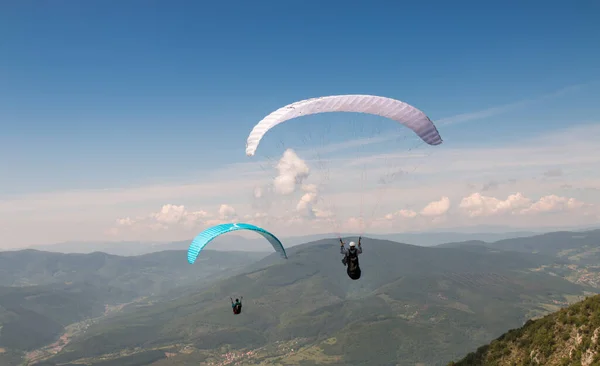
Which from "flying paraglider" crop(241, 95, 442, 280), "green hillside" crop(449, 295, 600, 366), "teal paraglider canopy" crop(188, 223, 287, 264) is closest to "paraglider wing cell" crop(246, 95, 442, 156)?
"flying paraglider" crop(241, 95, 442, 280)

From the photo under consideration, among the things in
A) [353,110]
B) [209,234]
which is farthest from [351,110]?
[209,234]

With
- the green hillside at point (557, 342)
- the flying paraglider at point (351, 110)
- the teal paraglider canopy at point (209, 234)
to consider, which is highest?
the flying paraglider at point (351, 110)

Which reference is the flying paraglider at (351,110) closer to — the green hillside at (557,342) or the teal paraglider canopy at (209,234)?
the teal paraglider canopy at (209,234)

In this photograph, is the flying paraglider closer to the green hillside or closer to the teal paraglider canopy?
the teal paraglider canopy

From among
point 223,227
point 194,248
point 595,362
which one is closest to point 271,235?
point 223,227

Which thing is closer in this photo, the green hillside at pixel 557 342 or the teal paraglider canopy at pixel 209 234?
the teal paraglider canopy at pixel 209 234

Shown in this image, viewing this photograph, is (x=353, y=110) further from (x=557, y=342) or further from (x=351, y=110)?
(x=557, y=342)

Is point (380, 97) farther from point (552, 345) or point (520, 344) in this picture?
point (520, 344)

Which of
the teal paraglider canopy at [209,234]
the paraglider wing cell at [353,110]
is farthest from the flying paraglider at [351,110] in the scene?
the teal paraglider canopy at [209,234]
